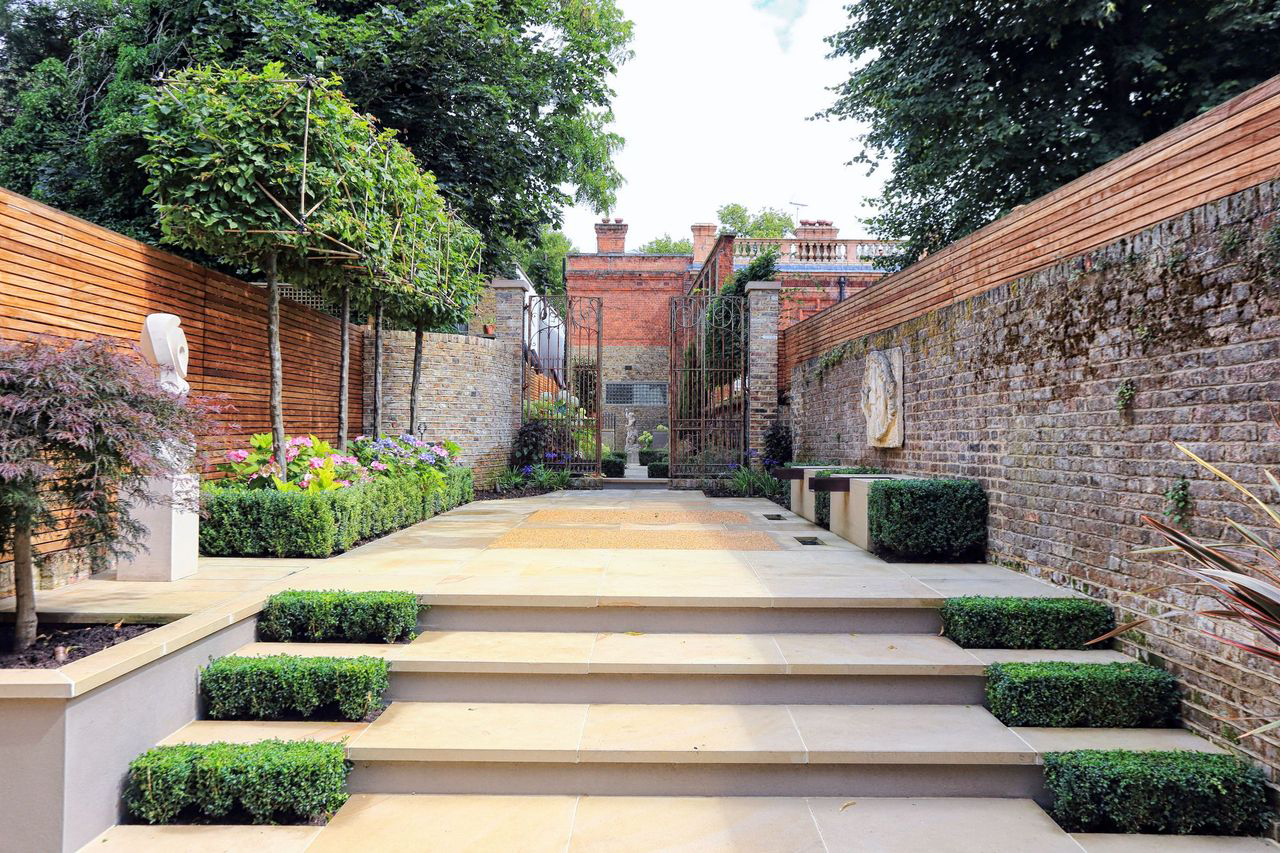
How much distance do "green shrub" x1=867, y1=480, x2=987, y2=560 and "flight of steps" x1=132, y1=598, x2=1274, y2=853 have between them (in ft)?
4.23

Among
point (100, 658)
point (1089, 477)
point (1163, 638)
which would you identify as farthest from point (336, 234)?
point (1163, 638)

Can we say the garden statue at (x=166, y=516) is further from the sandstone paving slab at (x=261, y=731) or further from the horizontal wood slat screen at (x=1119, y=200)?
the horizontal wood slat screen at (x=1119, y=200)

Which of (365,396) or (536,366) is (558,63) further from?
(365,396)

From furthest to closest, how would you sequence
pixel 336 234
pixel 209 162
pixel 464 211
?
pixel 464 211
pixel 336 234
pixel 209 162

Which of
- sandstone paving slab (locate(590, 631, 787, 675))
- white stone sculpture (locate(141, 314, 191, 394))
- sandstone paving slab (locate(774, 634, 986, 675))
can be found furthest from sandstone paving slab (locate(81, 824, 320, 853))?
white stone sculpture (locate(141, 314, 191, 394))

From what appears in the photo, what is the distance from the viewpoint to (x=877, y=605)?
11.7ft

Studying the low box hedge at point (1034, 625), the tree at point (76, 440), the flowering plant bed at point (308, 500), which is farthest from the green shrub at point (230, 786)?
the low box hedge at point (1034, 625)

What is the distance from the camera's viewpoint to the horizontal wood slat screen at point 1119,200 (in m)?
2.63

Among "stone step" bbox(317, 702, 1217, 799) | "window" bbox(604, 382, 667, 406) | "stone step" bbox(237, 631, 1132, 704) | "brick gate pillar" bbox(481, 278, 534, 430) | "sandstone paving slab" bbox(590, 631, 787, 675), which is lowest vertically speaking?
"stone step" bbox(317, 702, 1217, 799)

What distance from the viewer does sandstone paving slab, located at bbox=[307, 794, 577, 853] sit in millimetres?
2250

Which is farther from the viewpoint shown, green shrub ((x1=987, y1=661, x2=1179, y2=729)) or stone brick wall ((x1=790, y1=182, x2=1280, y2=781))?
green shrub ((x1=987, y1=661, x2=1179, y2=729))

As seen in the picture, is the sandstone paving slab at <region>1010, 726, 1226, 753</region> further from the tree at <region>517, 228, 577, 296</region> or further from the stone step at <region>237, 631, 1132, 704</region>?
the tree at <region>517, 228, 577, 296</region>

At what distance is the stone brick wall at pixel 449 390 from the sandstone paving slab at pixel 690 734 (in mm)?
6784

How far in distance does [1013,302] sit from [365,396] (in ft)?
26.1
